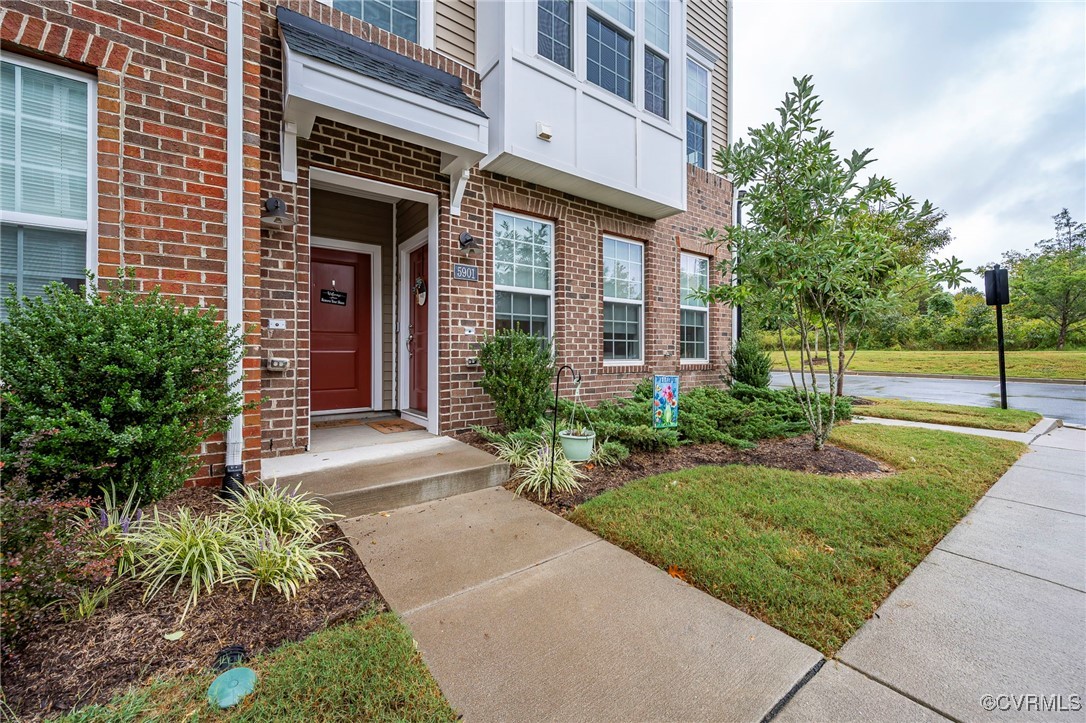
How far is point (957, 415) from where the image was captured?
7246 millimetres

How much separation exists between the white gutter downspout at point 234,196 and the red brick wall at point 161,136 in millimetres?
40

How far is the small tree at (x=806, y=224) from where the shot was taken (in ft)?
13.4

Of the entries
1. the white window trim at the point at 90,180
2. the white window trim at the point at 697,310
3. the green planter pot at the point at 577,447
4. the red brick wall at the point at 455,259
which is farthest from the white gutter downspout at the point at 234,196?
the white window trim at the point at 697,310

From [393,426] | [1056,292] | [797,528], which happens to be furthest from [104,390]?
[1056,292]

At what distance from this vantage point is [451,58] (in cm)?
485

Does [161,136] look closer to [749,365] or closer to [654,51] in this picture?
[654,51]

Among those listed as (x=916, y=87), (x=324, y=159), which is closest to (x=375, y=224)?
(x=324, y=159)

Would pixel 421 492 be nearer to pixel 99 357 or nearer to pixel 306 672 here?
pixel 306 672

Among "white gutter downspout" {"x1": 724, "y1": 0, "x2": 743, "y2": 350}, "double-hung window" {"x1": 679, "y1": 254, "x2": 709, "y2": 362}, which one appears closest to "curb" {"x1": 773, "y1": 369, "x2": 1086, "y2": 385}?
"white gutter downspout" {"x1": 724, "y1": 0, "x2": 743, "y2": 350}

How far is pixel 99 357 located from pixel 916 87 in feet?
55.0

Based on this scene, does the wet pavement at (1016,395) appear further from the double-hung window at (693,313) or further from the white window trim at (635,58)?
the white window trim at (635,58)

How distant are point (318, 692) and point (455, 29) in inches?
237

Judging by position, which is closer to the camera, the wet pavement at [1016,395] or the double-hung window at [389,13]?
the double-hung window at [389,13]

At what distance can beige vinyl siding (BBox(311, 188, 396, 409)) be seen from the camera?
217 inches
